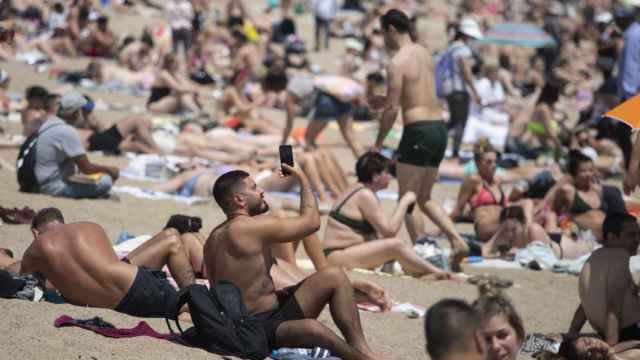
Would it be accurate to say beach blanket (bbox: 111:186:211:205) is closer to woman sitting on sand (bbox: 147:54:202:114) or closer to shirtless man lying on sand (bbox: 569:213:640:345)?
shirtless man lying on sand (bbox: 569:213:640:345)

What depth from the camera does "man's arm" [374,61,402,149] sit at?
8367mm

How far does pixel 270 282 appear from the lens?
577 cm

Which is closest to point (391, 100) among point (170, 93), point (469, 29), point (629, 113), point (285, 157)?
point (629, 113)

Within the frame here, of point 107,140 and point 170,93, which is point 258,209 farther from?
point 170,93

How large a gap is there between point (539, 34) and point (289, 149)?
1450 centimetres

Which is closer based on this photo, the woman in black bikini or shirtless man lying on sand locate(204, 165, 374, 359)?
shirtless man lying on sand locate(204, 165, 374, 359)

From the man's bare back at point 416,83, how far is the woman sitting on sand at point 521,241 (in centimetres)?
120

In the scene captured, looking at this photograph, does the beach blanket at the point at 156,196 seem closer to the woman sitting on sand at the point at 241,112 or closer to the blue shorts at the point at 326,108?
the blue shorts at the point at 326,108

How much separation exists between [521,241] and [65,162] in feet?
11.7

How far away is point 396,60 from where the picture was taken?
27.6 feet

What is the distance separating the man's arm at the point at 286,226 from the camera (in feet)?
18.5

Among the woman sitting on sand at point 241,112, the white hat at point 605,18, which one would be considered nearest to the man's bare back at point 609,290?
the woman sitting on sand at point 241,112

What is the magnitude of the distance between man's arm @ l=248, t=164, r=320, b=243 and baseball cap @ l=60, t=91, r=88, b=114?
4.47m

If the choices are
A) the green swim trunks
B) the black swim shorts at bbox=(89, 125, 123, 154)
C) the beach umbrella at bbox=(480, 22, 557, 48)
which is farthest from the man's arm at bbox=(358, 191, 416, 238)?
the beach umbrella at bbox=(480, 22, 557, 48)
